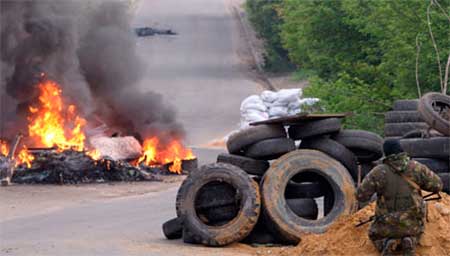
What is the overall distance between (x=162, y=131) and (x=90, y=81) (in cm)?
313

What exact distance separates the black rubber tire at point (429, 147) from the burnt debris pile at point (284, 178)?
13 mm

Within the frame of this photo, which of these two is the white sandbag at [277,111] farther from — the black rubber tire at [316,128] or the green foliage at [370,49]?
the black rubber tire at [316,128]

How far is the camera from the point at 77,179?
21188 mm

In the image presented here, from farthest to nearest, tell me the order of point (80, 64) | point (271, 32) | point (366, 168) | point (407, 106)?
point (271, 32) < point (80, 64) < point (407, 106) < point (366, 168)

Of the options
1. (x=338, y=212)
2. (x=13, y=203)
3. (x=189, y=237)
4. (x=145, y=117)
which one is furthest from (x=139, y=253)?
(x=145, y=117)

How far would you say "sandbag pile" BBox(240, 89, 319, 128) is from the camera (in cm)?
3155

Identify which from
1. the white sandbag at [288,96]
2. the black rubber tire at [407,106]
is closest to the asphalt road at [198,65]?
the white sandbag at [288,96]

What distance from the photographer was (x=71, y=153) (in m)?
21.2

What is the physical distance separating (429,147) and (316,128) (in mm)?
1491

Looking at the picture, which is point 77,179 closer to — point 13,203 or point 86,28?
point 13,203

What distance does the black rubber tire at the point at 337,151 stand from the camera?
41.5ft

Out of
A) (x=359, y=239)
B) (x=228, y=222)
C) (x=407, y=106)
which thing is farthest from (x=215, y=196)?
(x=407, y=106)

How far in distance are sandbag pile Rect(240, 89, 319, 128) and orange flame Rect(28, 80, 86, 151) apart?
8.70m

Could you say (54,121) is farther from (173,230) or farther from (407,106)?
(173,230)
